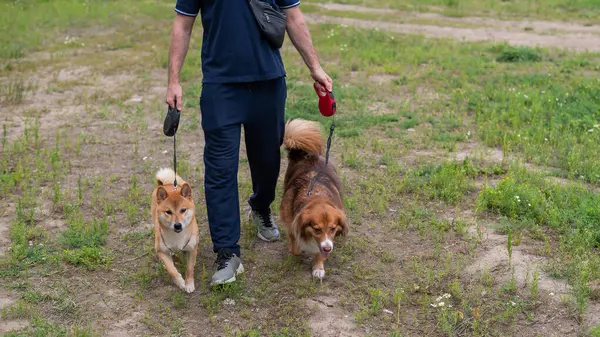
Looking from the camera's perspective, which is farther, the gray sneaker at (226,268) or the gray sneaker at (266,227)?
the gray sneaker at (266,227)

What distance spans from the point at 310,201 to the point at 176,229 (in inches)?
37.9

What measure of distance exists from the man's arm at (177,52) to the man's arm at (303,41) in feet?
2.22

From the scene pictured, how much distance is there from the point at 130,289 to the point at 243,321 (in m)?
Result: 0.91

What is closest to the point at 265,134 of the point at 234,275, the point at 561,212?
the point at 234,275

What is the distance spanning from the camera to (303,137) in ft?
17.4

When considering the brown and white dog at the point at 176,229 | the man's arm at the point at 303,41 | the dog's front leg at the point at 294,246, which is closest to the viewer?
the brown and white dog at the point at 176,229

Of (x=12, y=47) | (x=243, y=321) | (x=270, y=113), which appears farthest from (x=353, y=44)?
(x=243, y=321)

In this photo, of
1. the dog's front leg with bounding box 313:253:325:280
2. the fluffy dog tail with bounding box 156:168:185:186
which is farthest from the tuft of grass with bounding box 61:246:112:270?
the dog's front leg with bounding box 313:253:325:280

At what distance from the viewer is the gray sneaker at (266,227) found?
5.41 meters

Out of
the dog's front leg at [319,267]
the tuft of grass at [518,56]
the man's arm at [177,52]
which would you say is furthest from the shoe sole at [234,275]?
the tuft of grass at [518,56]

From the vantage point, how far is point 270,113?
466 cm

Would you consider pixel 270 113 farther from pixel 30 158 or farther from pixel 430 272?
pixel 30 158

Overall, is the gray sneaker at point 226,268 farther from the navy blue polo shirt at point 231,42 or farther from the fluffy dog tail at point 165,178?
the navy blue polo shirt at point 231,42

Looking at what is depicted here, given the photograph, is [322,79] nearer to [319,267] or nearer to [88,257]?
[319,267]
